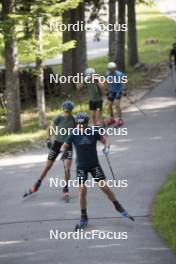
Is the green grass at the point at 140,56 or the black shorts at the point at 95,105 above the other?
the black shorts at the point at 95,105

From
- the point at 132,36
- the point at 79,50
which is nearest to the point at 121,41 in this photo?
the point at 132,36

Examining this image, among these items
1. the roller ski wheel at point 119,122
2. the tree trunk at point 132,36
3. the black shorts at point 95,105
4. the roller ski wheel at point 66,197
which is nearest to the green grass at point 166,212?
the roller ski wheel at point 66,197

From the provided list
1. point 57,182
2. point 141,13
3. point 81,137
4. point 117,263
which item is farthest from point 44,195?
point 141,13

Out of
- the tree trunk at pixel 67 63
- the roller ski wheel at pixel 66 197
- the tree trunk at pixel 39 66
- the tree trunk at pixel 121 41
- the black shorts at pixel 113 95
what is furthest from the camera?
the tree trunk at pixel 121 41

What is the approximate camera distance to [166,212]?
11805mm

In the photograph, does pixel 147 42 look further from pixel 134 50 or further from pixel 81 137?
pixel 81 137

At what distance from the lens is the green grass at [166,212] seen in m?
10.7

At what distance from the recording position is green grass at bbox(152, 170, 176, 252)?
10734mm

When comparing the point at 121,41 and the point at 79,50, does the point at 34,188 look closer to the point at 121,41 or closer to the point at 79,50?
the point at 79,50

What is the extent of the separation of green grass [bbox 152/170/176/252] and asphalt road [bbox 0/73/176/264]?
141 mm

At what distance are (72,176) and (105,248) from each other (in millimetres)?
4500

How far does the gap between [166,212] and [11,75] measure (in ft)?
32.7

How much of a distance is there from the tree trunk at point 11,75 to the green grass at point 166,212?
25.7 feet

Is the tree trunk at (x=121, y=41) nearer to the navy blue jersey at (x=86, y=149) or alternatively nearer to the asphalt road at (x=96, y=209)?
the asphalt road at (x=96, y=209)
